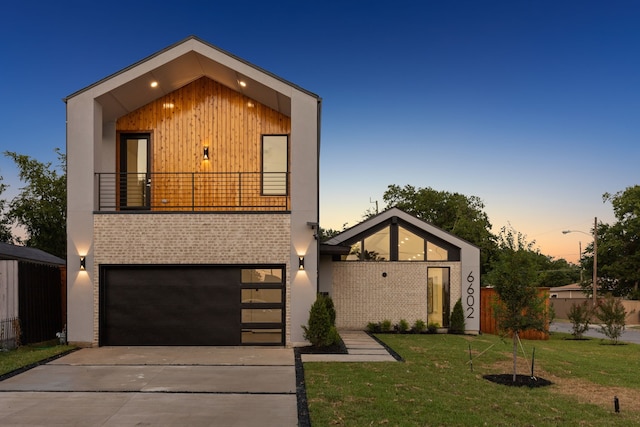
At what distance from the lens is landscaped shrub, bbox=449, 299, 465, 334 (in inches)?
648

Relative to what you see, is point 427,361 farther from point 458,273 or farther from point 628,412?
point 458,273

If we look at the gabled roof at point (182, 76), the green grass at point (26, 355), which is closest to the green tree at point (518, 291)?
the gabled roof at point (182, 76)

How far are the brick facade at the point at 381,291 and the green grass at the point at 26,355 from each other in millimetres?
8828

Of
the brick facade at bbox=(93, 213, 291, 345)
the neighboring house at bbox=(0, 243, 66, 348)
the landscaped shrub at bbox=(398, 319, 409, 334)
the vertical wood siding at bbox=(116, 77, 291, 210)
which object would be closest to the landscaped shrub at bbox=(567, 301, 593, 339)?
the landscaped shrub at bbox=(398, 319, 409, 334)

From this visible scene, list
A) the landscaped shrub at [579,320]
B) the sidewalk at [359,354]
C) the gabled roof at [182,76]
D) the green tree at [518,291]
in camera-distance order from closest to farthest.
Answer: the green tree at [518,291] < the sidewalk at [359,354] < the gabled roof at [182,76] < the landscaped shrub at [579,320]

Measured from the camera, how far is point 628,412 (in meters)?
6.43

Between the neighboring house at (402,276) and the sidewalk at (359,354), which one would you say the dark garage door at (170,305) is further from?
the neighboring house at (402,276)

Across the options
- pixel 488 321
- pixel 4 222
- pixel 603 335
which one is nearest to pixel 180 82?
pixel 488 321

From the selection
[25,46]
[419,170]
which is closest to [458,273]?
[25,46]

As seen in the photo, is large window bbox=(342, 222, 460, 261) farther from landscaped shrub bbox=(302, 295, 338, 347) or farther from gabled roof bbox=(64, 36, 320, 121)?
gabled roof bbox=(64, 36, 320, 121)

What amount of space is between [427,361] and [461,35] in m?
12.8

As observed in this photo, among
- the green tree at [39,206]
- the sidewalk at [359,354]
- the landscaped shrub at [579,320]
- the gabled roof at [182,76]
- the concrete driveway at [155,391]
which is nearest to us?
the concrete driveway at [155,391]

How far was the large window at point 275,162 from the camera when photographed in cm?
1352

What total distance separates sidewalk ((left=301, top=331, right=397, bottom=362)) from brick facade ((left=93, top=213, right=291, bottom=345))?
2.05m
